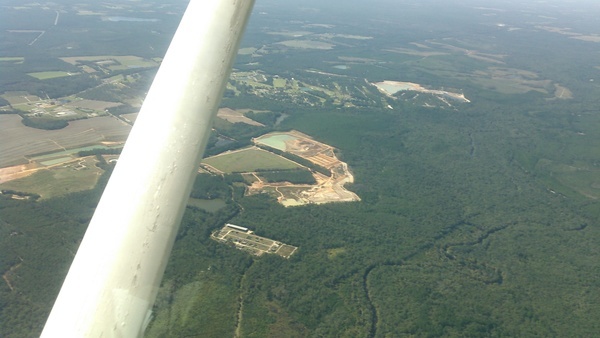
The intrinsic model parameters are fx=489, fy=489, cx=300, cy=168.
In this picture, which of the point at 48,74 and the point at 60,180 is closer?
the point at 60,180

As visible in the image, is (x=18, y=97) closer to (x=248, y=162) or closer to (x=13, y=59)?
(x=13, y=59)

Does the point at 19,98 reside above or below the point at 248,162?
below

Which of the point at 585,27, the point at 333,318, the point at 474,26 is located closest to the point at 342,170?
the point at 333,318

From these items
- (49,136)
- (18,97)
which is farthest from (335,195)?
(18,97)

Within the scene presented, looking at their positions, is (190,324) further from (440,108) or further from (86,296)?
(440,108)

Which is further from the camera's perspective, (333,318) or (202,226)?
(202,226)
